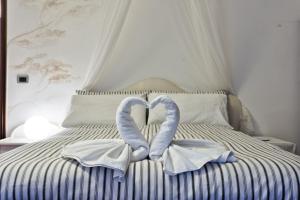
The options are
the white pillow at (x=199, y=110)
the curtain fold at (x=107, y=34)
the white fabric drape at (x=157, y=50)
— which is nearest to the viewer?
the white pillow at (x=199, y=110)

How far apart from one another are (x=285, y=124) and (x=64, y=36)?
8.03 feet

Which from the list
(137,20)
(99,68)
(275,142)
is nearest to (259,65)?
(275,142)

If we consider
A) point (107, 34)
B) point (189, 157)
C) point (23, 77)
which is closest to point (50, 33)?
point (23, 77)

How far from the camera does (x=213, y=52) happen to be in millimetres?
2729

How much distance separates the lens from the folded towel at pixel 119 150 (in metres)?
1.11

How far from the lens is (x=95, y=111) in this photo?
2564 millimetres

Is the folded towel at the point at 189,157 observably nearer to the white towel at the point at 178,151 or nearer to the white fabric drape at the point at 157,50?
the white towel at the point at 178,151

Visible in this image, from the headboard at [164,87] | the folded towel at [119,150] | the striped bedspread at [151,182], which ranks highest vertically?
the headboard at [164,87]

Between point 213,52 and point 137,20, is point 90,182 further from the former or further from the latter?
point 137,20

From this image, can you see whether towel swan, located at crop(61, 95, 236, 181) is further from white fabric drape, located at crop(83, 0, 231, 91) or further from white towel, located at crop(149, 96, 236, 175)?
white fabric drape, located at crop(83, 0, 231, 91)

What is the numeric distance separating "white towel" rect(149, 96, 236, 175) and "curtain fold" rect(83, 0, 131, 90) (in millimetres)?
1554

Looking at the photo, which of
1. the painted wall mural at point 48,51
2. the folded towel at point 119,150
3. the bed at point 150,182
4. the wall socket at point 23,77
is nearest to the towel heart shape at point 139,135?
the folded towel at point 119,150

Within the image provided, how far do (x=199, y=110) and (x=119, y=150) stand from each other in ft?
4.62

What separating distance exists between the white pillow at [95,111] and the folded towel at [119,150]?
1.19 m
